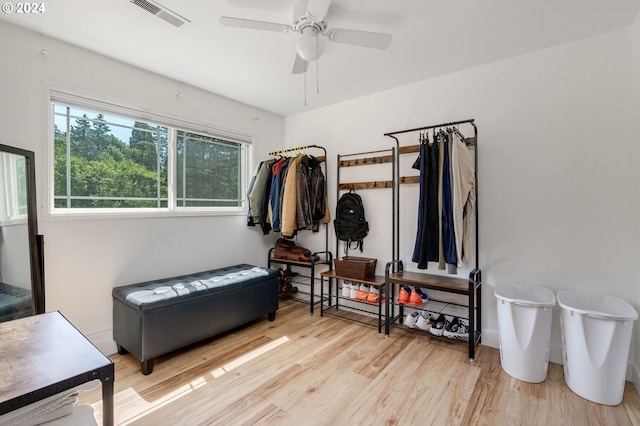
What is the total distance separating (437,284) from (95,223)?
277 cm

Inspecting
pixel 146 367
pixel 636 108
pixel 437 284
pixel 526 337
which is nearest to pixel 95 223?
pixel 146 367

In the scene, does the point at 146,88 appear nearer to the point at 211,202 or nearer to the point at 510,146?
the point at 211,202

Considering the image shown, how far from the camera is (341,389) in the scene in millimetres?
1918

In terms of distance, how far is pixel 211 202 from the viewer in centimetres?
333

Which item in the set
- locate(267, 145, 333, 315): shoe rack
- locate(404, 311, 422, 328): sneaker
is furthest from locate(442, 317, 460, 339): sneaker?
locate(267, 145, 333, 315): shoe rack

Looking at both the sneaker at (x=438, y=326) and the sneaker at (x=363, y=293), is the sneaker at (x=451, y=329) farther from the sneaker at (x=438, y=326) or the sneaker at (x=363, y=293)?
the sneaker at (x=363, y=293)

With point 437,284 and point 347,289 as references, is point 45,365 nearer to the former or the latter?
point 437,284

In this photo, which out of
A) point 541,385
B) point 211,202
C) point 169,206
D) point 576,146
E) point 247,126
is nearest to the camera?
point 541,385

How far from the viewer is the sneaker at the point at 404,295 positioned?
2711mm

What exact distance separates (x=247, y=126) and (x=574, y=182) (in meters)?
3.17

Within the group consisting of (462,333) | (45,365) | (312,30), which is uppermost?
(312,30)

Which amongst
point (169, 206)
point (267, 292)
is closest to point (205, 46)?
point (169, 206)

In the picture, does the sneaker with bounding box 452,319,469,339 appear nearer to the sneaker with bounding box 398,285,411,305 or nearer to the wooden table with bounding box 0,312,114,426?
the sneaker with bounding box 398,285,411,305

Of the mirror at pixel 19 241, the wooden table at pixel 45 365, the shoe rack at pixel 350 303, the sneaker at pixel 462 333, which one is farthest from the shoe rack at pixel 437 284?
the mirror at pixel 19 241
